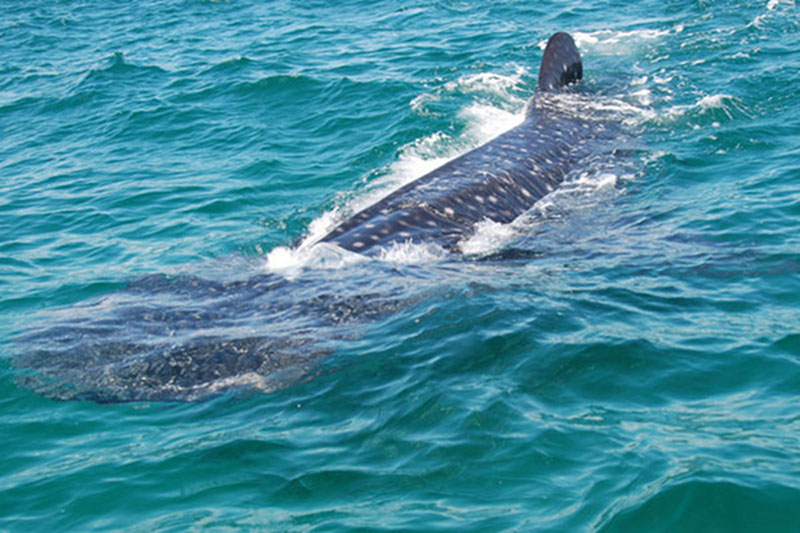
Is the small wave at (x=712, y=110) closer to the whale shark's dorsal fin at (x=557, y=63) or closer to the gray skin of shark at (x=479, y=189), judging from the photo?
the gray skin of shark at (x=479, y=189)

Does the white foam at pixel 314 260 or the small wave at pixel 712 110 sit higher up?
the small wave at pixel 712 110

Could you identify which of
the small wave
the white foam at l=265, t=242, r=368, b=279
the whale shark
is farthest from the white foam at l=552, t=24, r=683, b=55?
the white foam at l=265, t=242, r=368, b=279

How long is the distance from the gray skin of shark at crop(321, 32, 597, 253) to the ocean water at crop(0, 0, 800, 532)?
29 cm

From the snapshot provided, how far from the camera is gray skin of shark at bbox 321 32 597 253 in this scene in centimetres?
897

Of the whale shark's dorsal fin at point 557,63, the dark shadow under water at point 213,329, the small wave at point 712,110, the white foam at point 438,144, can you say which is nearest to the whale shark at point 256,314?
the dark shadow under water at point 213,329

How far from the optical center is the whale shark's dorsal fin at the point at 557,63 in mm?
13969

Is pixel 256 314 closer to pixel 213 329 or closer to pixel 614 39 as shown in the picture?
pixel 213 329

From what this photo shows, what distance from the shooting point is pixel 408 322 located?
23.5 ft

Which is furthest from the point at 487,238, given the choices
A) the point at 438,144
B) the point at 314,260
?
the point at 438,144

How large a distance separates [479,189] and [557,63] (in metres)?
5.15

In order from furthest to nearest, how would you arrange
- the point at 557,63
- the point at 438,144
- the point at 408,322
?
the point at 557,63 → the point at 438,144 → the point at 408,322

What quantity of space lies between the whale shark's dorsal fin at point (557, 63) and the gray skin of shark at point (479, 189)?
1.14 meters

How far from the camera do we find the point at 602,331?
6.75 m

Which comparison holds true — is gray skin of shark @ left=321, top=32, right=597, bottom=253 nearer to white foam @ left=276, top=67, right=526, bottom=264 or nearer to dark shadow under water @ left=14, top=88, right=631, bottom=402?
A: white foam @ left=276, top=67, right=526, bottom=264
